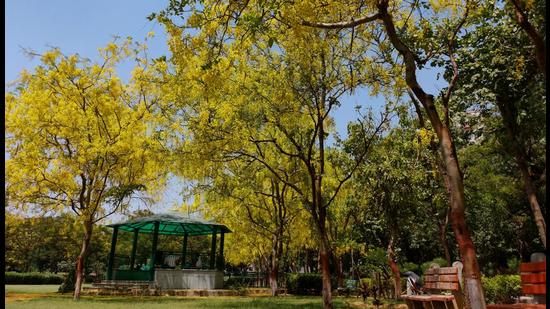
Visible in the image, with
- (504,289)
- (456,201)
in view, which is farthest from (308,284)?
(456,201)

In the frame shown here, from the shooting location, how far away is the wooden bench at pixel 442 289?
5465mm

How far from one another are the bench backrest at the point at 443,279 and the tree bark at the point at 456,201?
2.82ft

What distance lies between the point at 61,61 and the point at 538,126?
17.1 meters

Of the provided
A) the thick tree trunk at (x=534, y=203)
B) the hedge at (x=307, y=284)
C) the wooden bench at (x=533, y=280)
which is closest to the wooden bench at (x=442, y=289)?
the wooden bench at (x=533, y=280)

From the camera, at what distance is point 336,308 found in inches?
516

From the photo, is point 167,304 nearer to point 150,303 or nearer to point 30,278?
point 150,303

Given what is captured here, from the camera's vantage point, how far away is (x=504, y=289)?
14719 mm

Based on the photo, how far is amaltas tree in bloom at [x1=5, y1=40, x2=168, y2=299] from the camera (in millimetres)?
17219

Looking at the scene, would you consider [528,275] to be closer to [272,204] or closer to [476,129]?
[476,129]

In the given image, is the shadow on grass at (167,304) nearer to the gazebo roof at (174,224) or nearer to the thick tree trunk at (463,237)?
the gazebo roof at (174,224)

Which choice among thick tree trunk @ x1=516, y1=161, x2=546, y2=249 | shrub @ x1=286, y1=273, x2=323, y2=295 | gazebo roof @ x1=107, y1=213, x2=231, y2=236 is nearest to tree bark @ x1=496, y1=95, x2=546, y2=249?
thick tree trunk @ x1=516, y1=161, x2=546, y2=249

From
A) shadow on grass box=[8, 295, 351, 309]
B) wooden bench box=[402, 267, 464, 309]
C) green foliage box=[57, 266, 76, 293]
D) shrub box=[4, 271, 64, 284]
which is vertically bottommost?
shadow on grass box=[8, 295, 351, 309]

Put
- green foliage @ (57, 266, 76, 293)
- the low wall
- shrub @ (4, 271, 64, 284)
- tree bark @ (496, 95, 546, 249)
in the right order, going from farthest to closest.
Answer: shrub @ (4, 271, 64, 284)
the low wall
green foliage @ (57, 266, 76, 293)
tree bark @ (496, 95, 546, 249)

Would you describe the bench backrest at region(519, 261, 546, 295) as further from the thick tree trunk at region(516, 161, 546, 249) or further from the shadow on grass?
the shadow on grass
